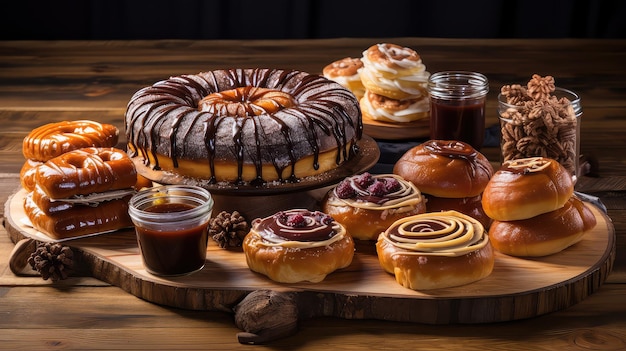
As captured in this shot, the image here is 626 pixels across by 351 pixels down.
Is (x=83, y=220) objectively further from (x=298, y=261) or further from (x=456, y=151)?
(x=456, y=151)

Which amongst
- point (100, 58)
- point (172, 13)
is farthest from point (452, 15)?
point (100, 58)

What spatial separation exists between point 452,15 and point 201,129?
2.79 metres

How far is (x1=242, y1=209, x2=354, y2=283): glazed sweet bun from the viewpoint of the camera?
2.33 meters

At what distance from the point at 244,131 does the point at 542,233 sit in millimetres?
832

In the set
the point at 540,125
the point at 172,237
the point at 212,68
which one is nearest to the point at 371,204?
the point at 172,237

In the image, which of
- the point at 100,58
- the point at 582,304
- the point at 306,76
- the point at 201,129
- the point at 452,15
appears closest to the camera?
the point at 582,304

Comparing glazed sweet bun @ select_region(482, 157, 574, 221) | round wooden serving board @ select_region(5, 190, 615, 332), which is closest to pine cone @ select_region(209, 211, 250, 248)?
round wooden serving board @ select_region(5, 190, 615, 332)

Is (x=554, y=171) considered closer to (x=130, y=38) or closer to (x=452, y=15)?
(x=452, y=15)

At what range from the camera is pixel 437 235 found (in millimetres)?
2342

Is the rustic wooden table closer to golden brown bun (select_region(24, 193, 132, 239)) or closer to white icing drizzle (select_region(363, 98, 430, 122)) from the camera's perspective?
golden brown bun (select_region(24, 193, 132, 239))

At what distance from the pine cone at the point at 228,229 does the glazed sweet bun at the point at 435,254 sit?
0.39m

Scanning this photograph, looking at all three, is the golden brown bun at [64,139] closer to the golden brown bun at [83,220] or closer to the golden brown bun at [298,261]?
the golden brown bun at [83,220]

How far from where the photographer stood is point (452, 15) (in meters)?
5.21

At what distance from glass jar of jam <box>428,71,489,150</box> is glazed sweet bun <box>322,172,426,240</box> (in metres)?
0.60
